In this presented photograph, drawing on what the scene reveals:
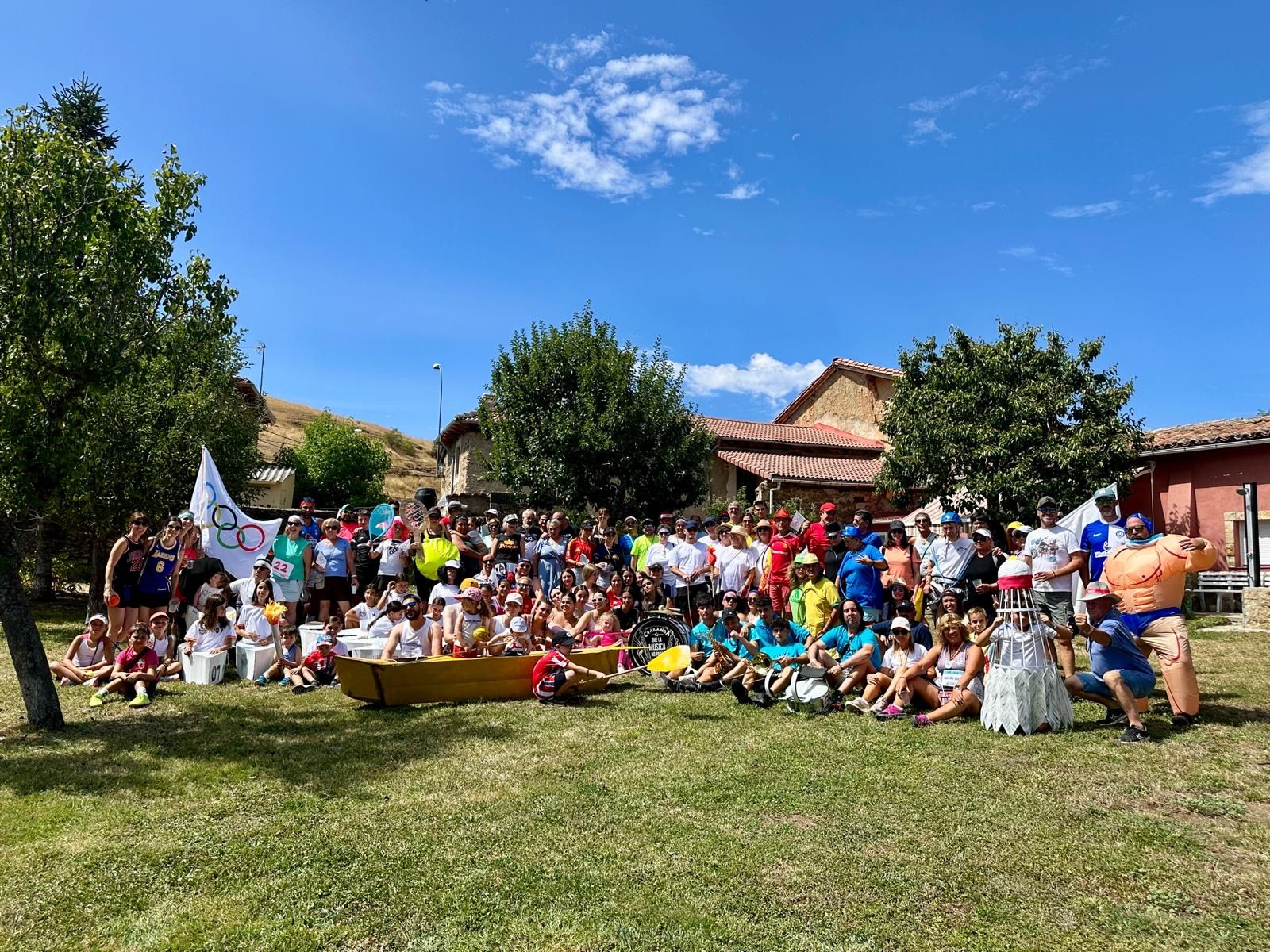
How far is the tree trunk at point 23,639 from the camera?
7.67 metres

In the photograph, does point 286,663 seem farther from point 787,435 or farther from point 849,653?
point 787,435

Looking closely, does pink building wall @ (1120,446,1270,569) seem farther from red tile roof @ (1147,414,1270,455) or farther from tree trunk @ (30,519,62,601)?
tree trunk @ (30,519,62,601)

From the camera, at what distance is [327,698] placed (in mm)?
9406

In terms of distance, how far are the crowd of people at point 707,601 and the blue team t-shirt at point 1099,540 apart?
0.02 m

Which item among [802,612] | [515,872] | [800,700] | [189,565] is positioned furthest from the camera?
[189,565]

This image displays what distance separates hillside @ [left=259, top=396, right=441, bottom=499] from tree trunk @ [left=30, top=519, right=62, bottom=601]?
43117 mm

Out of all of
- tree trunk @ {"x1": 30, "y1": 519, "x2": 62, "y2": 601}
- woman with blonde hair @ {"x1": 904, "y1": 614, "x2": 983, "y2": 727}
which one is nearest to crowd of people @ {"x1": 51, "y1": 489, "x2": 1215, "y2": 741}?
woman with blonde hair @ {"x1": 904, "y1": 614, "x2": 983, "y2": 727}

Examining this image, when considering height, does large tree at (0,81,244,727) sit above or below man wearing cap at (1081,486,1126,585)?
above

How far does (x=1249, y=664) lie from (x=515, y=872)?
10.2 meters

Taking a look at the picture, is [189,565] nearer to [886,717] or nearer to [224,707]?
[224,707]

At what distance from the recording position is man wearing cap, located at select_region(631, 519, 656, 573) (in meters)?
12.7

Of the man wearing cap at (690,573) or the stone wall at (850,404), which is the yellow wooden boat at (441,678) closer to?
the man wearing cap at (690,573)

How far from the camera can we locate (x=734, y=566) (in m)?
11.7

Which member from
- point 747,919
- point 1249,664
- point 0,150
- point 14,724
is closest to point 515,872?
point 747,919
